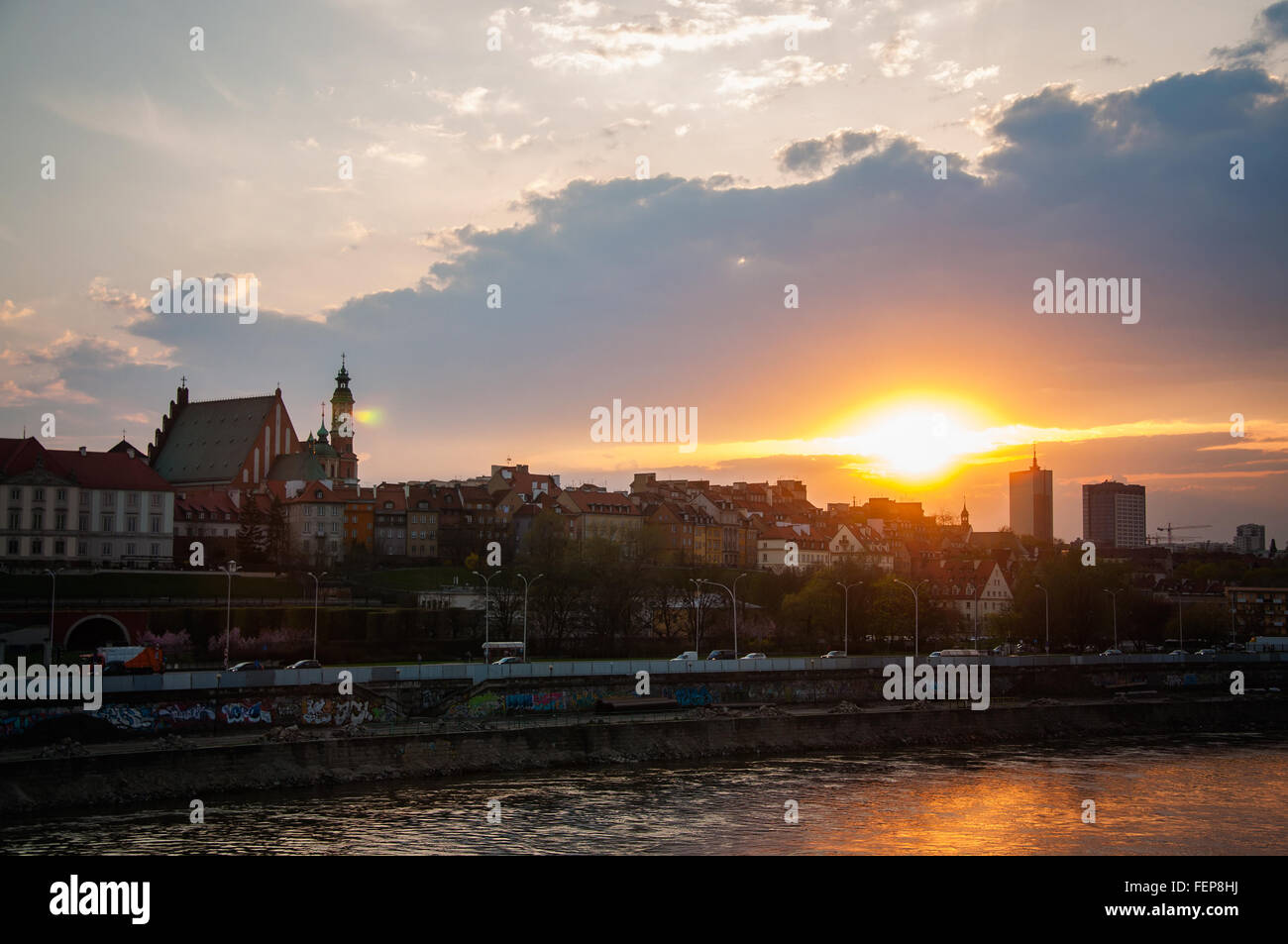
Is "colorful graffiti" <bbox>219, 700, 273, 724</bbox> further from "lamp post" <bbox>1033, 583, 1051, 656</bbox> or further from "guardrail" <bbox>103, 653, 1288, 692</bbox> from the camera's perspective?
"lamp post" <bbox>1033, 583, 1051, 656</bbox>

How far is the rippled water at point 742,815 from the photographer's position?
106 feet

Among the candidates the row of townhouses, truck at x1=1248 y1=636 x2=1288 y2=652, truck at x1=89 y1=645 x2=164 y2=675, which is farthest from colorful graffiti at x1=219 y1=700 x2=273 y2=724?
truck at x1=1248 y1=636 x2=1288 y2=652

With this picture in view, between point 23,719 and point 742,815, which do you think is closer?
point 742,815

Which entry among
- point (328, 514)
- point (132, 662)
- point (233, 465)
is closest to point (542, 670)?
point (132, 662)

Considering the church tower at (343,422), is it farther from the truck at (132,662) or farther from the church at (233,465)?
the truck at (132,662)

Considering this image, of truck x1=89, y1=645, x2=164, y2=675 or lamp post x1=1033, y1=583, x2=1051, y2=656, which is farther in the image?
lamp post x1=1033, y1=583, x2=1051, y2=656

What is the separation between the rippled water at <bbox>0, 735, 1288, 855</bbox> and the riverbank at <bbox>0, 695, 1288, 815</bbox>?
104 cm

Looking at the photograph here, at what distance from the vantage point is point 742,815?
37469mm

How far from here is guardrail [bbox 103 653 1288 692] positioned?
4569 cm

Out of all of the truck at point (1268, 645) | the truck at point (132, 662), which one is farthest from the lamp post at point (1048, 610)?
the truck at point (132, 662)

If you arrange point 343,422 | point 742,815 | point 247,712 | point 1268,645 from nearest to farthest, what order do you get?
point 742,815
point 247,712
point 1268,645
point 343,422

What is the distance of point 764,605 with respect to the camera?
10525cm

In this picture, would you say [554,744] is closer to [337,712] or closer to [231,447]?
[337,712]

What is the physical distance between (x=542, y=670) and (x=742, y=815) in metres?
21.2
